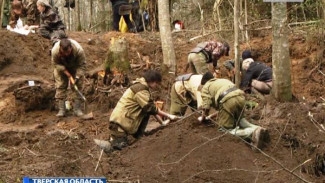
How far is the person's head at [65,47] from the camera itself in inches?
461

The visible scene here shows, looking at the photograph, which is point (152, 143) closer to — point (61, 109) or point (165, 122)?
point (165, 122)

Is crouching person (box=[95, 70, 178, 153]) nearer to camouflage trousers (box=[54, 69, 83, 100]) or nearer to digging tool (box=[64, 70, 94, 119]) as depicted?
digging tool (box=[64, 70, 94, 119])

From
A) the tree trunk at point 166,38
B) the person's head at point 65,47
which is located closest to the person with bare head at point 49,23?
the tree trunk at point 166,38

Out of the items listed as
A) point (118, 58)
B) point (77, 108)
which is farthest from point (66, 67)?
point (118, 58)

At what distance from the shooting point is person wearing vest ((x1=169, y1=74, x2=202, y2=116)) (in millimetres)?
11000

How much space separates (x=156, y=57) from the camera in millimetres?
16297

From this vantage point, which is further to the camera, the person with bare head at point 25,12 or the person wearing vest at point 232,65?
the person with bare head at point 25,12

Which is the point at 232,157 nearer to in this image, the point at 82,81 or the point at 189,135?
the point at 189,135

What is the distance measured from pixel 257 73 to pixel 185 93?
2395 millimetres

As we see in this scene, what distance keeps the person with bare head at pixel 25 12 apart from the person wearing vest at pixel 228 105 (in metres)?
7.54

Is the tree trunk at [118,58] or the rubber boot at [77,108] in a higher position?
the tree trunk at [118,58]

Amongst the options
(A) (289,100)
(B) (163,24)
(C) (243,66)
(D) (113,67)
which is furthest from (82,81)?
(A) (289,100)

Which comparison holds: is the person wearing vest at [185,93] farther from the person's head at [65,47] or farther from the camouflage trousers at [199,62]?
the person's head at [65,47]

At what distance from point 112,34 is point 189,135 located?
8.37 metres
